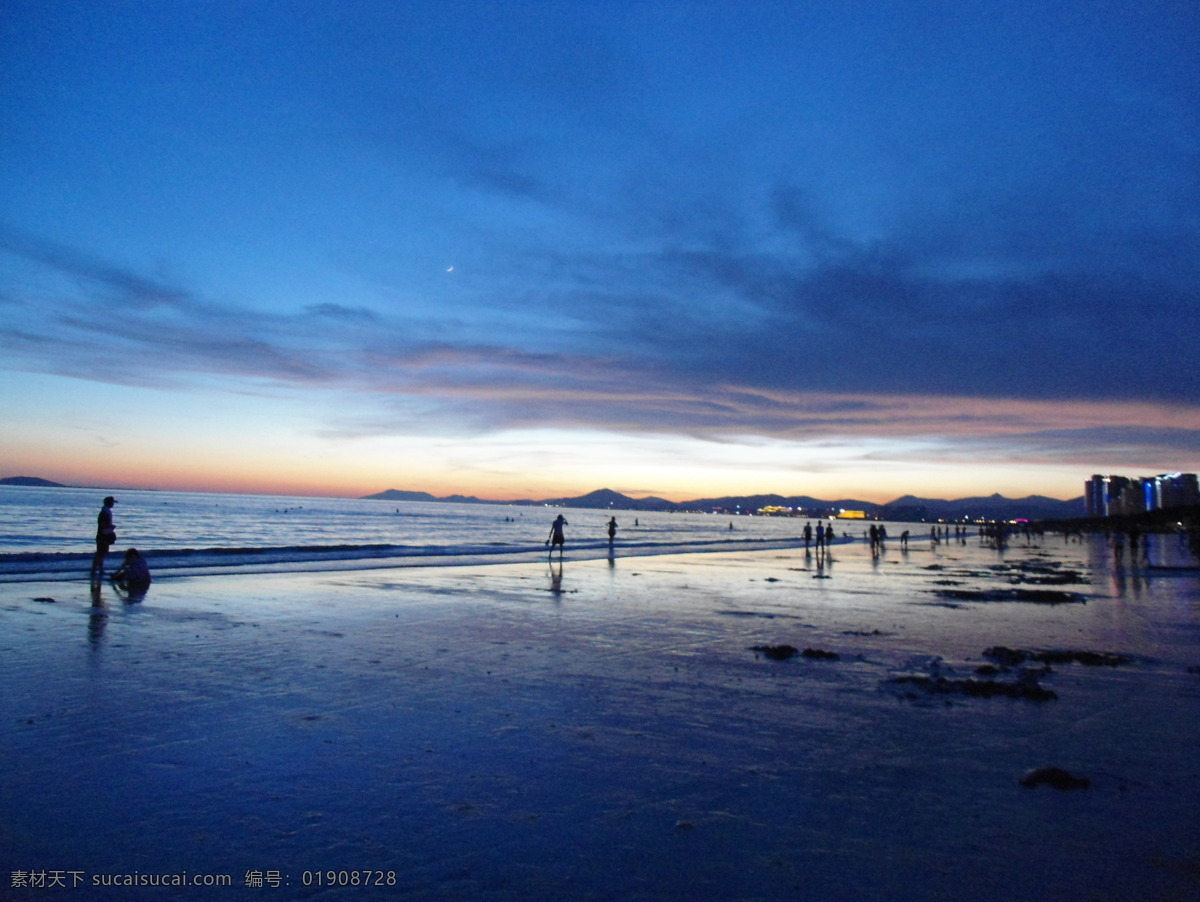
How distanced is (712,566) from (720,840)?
30.8 metres

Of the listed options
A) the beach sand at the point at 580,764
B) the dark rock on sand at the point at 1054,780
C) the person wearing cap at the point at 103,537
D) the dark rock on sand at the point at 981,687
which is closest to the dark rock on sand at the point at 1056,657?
the beach sand at the point at 580,764

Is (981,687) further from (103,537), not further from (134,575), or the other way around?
(103,537)

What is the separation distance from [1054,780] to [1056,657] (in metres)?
7.10

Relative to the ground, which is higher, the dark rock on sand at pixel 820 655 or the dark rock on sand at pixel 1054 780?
the dark rock on sand at pixel 1054 780

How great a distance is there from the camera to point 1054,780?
244 inches

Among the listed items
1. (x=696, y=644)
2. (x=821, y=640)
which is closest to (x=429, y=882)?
(x=696, y=644)

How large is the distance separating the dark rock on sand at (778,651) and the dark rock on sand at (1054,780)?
213 inches

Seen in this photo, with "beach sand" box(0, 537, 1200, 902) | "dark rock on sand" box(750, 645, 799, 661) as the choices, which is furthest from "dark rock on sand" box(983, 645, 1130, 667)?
"dark rock on sand" box(750, 645, 799, 661)

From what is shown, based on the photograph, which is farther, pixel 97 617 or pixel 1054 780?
pixel 97 617

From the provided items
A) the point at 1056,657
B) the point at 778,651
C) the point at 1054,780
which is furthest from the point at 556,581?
the point at 1054,780

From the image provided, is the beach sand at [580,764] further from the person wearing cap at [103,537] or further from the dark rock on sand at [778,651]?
the person wearing cap at [103,537]

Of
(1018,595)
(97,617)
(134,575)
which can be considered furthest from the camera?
(1018,595)

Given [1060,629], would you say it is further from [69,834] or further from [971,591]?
[69,834]

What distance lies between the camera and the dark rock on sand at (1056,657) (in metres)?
11.7
